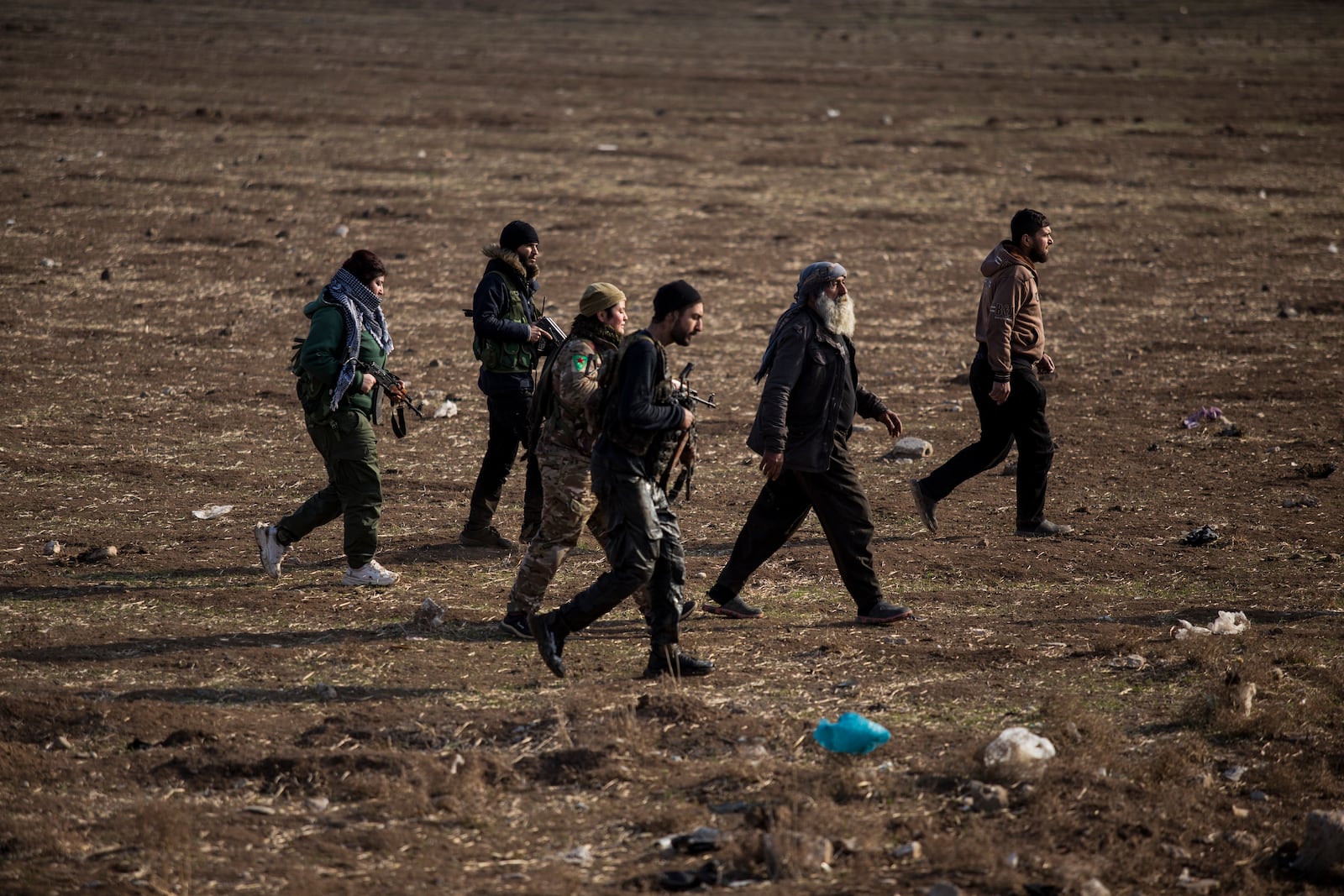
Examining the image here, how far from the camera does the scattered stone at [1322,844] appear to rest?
4.91 metres

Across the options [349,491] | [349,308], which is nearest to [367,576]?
[349,491]

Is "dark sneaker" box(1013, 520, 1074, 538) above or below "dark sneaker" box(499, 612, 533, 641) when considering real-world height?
above

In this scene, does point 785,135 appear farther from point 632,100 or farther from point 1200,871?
point 1200,871

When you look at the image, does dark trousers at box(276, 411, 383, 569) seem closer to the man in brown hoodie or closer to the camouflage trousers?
the camouflage trousers

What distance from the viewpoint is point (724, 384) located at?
12.7 m

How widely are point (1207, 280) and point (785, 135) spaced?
11.7m

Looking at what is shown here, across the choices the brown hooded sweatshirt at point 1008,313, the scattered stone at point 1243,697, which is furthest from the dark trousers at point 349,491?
the scattered stone at point 1243,697

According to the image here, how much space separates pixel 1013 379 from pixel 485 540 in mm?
3569

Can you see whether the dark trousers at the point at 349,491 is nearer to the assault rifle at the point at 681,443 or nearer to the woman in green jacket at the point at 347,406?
the woman in green jacket at the point at 347,406

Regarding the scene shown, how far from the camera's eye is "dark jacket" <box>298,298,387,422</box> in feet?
24.2

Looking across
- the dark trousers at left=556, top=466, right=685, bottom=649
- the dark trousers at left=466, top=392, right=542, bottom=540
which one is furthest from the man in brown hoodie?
the dark trousers at left=556, top=466, right=685, bottom=649

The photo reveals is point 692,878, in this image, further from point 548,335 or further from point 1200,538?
point 1200,538

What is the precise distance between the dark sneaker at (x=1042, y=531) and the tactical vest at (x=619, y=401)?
368 centimetres

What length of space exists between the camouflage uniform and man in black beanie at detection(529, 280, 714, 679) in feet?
1.00
